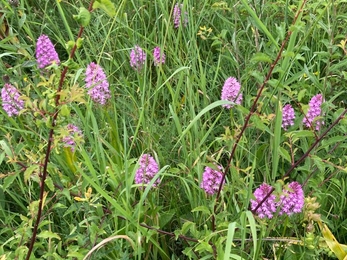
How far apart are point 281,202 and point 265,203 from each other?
6 centimetres

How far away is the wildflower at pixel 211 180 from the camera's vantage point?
1287 mm

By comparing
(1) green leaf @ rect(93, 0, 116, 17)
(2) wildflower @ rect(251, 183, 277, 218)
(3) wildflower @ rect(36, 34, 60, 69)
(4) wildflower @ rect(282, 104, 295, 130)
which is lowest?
(2) wildflower @ rect(251, 183, 277, 218)

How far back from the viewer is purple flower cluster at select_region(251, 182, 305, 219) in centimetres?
122

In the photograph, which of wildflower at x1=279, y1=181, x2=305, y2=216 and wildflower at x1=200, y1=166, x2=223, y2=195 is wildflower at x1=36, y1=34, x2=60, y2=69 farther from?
wildflower at x1=279, y1=181, x2=305, y2=216

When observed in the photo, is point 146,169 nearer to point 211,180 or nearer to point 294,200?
point 211,180

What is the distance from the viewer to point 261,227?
1.19 meters

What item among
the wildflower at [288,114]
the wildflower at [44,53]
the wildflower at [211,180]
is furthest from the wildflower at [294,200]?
the wildflower at [44,53]

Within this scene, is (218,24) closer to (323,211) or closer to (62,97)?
(323,211)

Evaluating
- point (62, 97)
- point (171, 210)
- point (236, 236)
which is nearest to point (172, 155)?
point (171, 210)

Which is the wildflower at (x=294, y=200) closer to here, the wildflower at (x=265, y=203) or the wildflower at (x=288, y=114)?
the wildflower at (x=265, y=203)

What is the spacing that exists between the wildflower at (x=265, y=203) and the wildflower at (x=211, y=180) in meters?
0.10

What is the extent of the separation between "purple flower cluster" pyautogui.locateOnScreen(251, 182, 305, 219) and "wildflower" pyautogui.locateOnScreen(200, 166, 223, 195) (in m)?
0.10

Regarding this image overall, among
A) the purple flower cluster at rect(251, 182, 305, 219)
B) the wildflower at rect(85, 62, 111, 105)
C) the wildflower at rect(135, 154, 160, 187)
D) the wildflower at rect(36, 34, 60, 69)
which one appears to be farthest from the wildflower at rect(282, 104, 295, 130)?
the wildflower at rect(36, 34, 60, 69)

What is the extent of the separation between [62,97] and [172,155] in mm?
711
